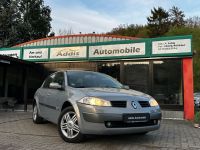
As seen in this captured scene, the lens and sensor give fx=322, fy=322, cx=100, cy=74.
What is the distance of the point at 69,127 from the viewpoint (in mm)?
6750

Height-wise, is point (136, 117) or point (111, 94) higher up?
point (111, 94)

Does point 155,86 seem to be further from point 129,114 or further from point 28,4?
point 28,4

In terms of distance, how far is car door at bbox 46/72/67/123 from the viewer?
24.4 ft

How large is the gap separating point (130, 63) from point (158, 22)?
46333mm

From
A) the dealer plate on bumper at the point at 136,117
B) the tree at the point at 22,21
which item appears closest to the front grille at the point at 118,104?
the dealer plate on bumper at the point at 136,117

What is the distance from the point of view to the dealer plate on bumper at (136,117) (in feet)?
20.4

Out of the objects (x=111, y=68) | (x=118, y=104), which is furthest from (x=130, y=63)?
(x=118, y=104)

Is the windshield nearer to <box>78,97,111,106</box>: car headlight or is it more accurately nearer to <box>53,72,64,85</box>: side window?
<box>53,72,64,85</box>: side window

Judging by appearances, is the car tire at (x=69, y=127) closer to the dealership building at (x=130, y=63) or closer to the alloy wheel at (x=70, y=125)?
the alloy wheel at (x=70, y=125)

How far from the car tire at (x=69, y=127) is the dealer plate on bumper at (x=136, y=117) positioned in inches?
39.7

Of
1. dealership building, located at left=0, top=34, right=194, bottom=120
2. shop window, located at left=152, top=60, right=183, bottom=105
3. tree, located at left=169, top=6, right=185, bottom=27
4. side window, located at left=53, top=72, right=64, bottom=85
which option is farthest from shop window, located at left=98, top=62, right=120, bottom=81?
tree, located at left=169, top=6, right=185, bottom=27

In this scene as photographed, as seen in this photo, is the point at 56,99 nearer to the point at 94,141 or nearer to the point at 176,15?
the point at 94,141

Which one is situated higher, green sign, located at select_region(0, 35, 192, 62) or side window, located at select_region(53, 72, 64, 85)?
green sign, located at select_region(0, 35, 192, 62)

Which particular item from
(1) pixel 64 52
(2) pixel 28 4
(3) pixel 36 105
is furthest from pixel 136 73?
(2) pixel 28 4
